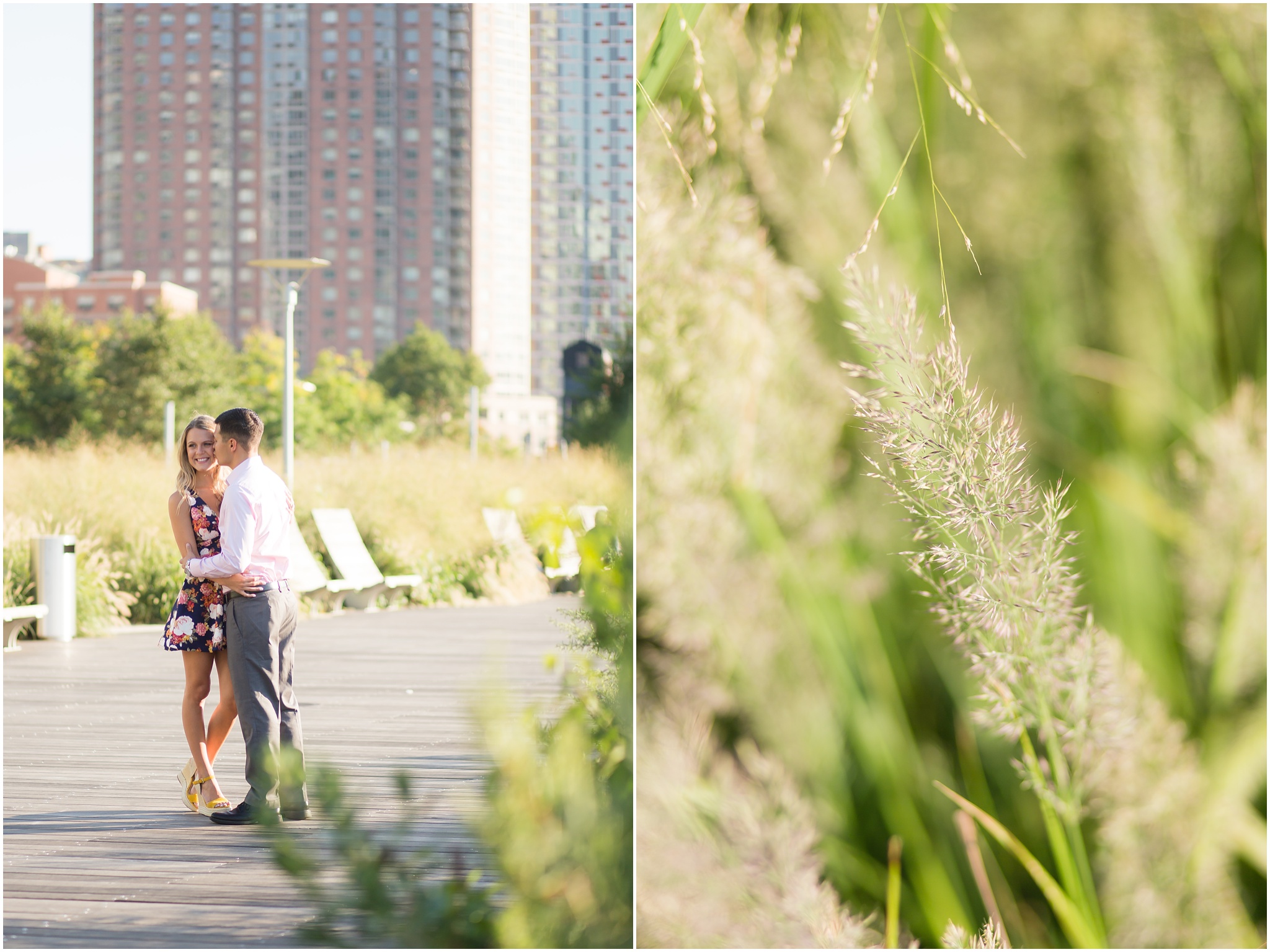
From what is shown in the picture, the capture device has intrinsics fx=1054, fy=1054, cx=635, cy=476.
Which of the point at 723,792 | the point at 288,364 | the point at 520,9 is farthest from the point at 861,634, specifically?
the point at 288,364

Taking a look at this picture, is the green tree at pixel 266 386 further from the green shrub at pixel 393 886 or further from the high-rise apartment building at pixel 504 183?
the green shrub at pixel 393 886

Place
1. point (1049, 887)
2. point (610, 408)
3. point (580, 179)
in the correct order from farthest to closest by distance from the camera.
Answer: point (580, 179) → point (610, 408) → point (1049, 887)

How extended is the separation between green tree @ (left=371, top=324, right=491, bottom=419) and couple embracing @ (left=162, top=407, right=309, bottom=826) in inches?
13.1

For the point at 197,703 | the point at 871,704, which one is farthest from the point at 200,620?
the point at 871,704

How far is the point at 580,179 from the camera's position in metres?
1.53

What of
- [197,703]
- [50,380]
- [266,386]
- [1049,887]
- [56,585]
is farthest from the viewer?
[56,585]

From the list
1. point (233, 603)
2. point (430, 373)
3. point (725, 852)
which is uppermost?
point (430, 373)

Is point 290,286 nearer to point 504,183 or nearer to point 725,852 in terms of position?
point 504,183

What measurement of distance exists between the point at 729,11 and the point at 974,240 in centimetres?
46

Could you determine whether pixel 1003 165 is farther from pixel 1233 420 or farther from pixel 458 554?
pixel 458 554

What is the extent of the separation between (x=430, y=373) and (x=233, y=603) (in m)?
0.66

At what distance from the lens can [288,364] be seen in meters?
2.64

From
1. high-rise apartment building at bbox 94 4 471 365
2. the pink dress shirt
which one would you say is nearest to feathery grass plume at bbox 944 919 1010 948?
high-rise apartment building at bbox 94 4 471 365

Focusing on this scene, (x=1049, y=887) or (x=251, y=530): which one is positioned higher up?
(x=251, y=530)
